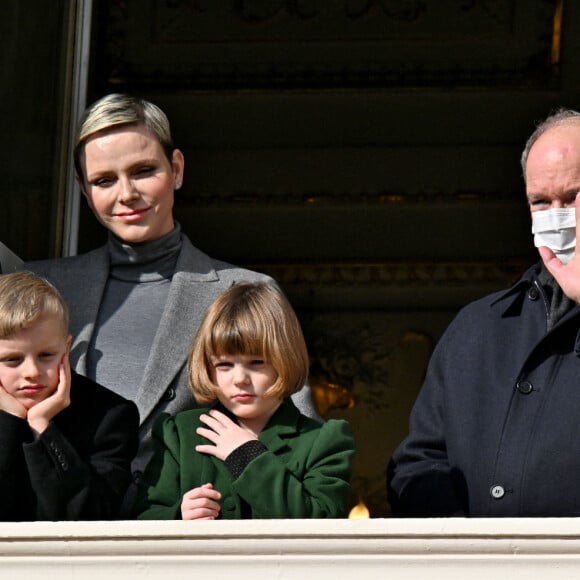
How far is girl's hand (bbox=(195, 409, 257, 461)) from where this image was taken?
3.66 m

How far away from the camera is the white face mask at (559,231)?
3785 mm

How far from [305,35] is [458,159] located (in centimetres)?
68

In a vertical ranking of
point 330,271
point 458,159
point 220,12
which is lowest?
point 330,271

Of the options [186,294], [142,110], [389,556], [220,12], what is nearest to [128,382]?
[186,294]

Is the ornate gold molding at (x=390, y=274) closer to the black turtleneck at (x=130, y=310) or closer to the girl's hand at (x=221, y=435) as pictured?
the black turtleneck at (x=130, y=310)

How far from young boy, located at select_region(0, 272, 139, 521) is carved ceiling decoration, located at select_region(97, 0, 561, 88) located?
8.72ft

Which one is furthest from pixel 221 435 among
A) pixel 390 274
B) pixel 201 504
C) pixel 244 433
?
pixel 390 274

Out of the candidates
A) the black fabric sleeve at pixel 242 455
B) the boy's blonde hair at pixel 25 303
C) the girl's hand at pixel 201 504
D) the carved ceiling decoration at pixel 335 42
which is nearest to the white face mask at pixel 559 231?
the black fabric sleeve at pixel 242 455

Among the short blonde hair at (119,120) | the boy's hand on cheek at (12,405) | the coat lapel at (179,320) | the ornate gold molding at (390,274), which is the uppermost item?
the short blonde hair at (119,120)

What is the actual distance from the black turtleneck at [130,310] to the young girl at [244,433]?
283 mm

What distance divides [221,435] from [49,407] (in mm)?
316

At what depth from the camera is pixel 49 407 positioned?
3.61 m

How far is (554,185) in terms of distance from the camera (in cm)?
384

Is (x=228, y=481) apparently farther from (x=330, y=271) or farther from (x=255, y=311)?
(x=330, y=271)
